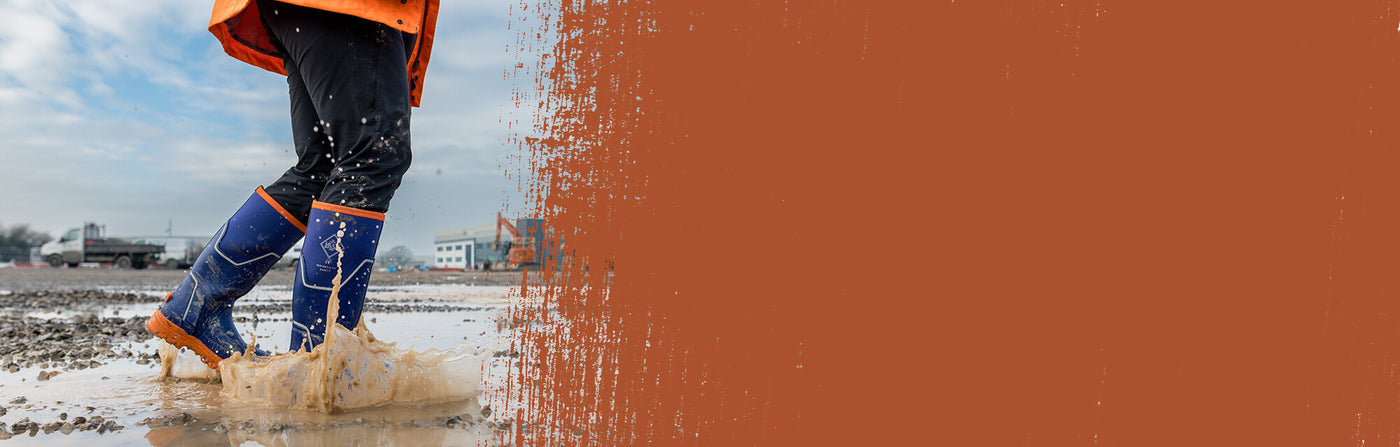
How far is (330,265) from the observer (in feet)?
5.33

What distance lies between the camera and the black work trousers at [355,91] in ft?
5.28

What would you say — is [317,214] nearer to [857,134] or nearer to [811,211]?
[811,211]

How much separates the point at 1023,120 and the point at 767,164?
0.90m

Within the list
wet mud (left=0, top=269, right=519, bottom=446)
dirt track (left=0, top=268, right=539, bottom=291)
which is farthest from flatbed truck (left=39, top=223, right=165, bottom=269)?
wet mud (left=0, top=269, right=519, bottom=446)

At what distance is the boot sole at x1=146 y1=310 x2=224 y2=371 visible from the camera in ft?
6.01

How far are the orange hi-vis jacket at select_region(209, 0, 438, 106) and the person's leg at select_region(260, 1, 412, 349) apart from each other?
0.06 meters

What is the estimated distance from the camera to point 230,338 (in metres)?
1.92

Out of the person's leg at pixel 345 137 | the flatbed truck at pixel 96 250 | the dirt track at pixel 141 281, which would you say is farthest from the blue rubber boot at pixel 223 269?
the flatbed truck at pixel 96 250

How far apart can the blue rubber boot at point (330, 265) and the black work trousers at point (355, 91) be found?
0.03m

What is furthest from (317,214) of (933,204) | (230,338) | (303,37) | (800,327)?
(933,204)

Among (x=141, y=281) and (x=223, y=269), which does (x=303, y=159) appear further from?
(x=141, y=281)

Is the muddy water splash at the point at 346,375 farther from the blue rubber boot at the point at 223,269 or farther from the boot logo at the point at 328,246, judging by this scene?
the blue rubber boot at the point at 223,269

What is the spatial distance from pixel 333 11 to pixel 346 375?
2.30 feet

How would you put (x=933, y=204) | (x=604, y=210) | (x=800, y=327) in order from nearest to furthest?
(x=800, y=327)
(x=933, y=204)
(x=604, y=210)
